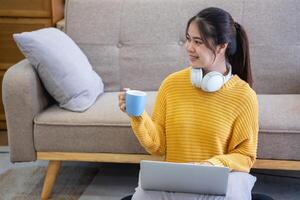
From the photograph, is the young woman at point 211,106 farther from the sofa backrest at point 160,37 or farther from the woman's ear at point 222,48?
the sofa backrest at point 160,37

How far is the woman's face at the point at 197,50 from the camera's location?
1.34m

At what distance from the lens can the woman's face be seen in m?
1.34

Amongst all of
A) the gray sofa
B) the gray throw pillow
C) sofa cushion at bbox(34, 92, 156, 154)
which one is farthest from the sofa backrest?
sofa cushion at bbox(34, 92, 156, 154)

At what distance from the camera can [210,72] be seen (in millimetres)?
1361

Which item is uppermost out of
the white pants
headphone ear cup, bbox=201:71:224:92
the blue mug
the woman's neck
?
the woman's neck

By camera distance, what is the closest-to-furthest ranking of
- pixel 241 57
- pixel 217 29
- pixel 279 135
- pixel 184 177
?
pixel 184 177, pixel 217 29, pixel 241 57, pixel 279 135

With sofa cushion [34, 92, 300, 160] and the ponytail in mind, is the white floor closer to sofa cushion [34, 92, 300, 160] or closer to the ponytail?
sofa cushion [34, 92, 300, 160]

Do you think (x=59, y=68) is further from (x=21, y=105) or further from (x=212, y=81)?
(x=212, y=81)

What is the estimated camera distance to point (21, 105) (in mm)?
1896

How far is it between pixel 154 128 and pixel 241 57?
14.4 inches

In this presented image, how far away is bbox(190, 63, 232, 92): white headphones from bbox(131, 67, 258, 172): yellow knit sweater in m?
0.03

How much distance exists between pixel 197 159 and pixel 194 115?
141mm

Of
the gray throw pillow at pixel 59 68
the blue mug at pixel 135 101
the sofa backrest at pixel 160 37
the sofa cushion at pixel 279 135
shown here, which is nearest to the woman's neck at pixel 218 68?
the blue mug at pixel 135 101

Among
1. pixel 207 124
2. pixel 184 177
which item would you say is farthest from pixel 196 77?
pixel 184 177
